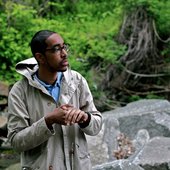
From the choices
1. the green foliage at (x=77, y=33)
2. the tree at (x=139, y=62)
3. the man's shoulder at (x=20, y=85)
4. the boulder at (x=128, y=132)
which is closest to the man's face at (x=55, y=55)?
the man's shoulder at (x=20, y=85)

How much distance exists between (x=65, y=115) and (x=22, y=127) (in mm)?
293

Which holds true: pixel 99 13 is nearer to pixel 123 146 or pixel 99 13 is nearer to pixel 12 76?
pixel 12 76

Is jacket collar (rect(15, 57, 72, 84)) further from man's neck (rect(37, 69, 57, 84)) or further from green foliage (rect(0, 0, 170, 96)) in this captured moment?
green foliage (rect(0, 0, 170, 96))

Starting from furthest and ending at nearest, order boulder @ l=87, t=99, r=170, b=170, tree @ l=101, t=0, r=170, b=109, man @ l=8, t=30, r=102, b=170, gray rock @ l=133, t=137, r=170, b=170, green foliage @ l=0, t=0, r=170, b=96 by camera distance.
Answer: tree @ l=101, t=0, r=170, b=109 < green foliage @ l=0, t=0, r=170, b=96 < boulder @ l=87, t=99, r=170, b=170 < gray rock @ l=133, t=137, r=170, b=170 < man @ l=8, t=30, r=102, b=170

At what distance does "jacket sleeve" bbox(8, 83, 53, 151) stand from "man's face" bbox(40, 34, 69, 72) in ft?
0.64

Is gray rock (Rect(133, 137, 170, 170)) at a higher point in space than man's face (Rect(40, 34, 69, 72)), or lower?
lower

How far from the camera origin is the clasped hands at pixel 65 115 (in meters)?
2.50

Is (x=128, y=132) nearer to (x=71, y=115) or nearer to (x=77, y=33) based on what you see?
(x=71, y=115)

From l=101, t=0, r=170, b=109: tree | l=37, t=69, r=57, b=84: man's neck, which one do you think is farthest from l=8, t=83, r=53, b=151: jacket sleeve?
l=101, t=0, r=170, b=109: tree

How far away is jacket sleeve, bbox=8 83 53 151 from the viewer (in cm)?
259

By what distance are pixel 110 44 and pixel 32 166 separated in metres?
7.42

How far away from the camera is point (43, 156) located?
8.79 ft

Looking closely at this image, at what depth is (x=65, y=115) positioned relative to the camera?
2498mm

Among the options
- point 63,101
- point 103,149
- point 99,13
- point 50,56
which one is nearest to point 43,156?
point 63,101
